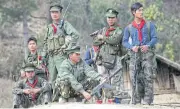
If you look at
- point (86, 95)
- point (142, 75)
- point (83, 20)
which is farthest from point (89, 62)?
point (83, 20)

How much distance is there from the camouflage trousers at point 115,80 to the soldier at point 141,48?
437mm

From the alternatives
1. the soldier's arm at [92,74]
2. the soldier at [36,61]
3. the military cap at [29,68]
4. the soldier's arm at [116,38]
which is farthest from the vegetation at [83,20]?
the soldier's arm at [92,74]

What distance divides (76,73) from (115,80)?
1.18 metres

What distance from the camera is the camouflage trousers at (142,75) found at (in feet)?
37.2

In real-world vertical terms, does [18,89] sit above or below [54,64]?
below

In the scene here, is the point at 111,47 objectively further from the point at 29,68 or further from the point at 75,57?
the point at 29,68

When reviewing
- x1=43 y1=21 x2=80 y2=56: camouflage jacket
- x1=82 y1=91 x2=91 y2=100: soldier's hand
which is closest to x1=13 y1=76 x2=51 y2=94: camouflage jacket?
x1=43 y1=21 x2=80 y2=56: camouflage jacket

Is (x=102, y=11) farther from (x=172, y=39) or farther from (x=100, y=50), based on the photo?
(x=100, y=50)

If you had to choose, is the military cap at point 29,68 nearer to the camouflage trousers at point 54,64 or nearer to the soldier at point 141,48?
the camouflage trousers at point 54,64

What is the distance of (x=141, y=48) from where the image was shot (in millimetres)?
11242

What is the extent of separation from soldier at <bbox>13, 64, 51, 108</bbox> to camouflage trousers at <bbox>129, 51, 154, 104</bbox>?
1.91 m

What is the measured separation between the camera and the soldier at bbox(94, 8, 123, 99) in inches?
479

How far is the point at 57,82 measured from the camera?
11.4 metres

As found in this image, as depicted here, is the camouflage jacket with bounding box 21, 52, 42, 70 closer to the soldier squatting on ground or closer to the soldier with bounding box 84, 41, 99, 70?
the soldier squatting on ground
